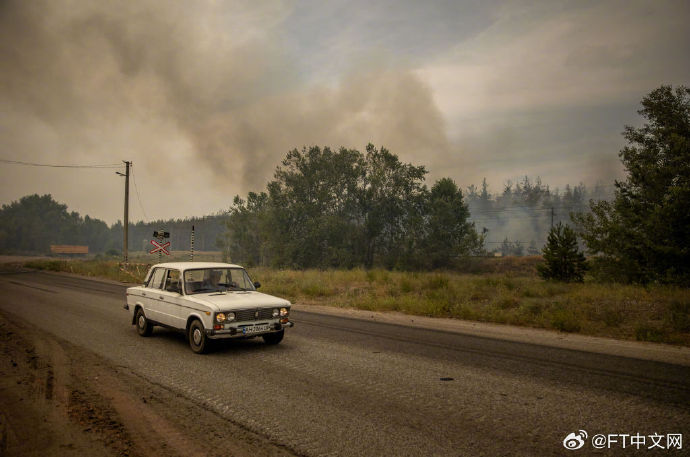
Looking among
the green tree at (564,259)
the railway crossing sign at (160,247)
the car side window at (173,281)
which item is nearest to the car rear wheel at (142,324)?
the car side window at (173,281)

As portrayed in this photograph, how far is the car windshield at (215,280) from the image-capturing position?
8.36 metres

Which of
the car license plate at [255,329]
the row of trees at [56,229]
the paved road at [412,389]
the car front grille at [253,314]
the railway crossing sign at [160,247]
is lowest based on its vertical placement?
the paved road at [412,389]

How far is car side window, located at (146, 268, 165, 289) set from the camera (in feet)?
29.8

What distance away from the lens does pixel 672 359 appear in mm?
7527

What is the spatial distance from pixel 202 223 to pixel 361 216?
13545 cm

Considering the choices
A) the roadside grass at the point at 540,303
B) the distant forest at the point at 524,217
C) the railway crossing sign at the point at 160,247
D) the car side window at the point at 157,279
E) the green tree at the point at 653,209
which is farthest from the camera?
the distant forest at the point at 524,217

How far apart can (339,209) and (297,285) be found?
104 ft

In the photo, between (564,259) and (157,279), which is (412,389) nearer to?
(157,279)

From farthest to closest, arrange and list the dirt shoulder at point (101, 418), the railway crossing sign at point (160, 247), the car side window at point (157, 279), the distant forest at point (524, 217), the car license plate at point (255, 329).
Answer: the distant forest at point (524, 217)
the railway crossing sign at point (160, 247)
the car side window at point (157, 279)
the car license plate at point (255, 329)
the dirt shoulder at point (101, 418)

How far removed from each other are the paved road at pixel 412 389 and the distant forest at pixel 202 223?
412 ft

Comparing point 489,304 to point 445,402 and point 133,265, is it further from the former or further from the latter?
point 133,265

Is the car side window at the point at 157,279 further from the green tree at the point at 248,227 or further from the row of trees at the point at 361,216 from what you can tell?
the green tree at the point at 248,227

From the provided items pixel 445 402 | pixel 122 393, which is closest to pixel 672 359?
pixel 445 402

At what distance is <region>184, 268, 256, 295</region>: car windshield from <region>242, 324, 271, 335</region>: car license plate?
4.33 ft
